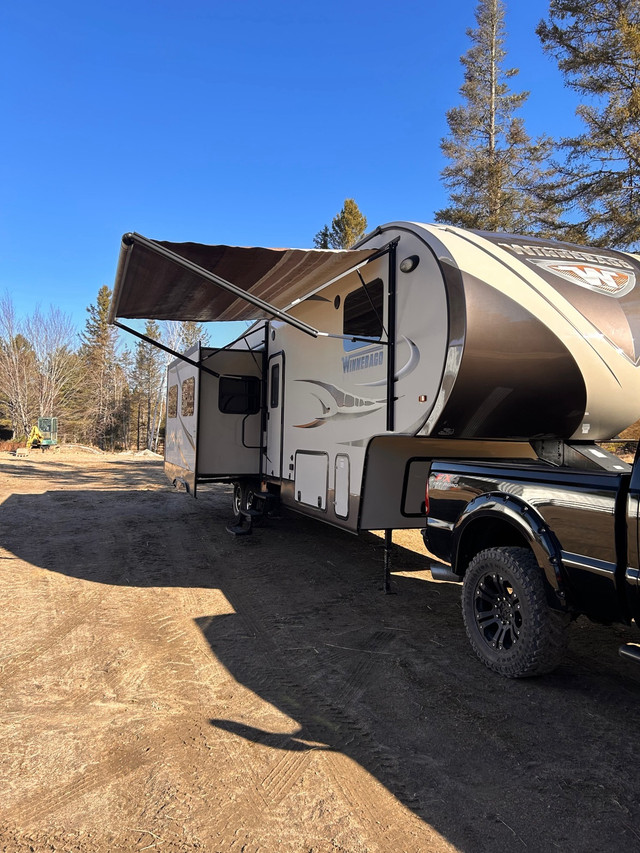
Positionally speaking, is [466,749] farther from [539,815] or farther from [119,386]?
[119,386]

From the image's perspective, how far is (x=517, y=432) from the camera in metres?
4.68

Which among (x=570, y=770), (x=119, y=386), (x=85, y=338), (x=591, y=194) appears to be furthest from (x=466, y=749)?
(x=85, y=338)

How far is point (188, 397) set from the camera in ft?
29.7

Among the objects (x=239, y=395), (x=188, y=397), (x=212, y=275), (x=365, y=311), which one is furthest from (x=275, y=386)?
(x=212, y=275)

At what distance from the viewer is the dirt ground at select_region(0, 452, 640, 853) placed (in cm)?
232

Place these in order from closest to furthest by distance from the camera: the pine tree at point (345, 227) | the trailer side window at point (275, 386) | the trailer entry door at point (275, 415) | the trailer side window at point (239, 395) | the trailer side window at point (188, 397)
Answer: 1. the trailer entry door at point (275, 415)
2. the trailer side window at point (275, 386)
3. the trailer side window at point (239, 395)
4. the trailer side window at point (188, 397)
5. the pine tree at point (345, 227)

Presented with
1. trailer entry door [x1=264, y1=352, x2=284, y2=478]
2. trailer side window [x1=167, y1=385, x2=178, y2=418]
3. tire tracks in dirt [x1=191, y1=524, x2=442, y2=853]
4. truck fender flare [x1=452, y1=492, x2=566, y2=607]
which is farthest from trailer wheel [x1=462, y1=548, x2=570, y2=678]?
trailer side window [x1=167, y1=385, x2=178, y2=418]

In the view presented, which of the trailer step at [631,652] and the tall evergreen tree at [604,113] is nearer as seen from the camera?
the trailer step at [631,652]

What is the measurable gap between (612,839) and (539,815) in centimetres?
27

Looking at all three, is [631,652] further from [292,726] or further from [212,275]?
[212,275]

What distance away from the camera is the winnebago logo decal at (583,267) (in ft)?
15.2

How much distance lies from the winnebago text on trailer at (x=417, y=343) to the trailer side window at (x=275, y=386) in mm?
678

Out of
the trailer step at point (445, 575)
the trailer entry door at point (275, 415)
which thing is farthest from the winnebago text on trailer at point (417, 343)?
the trailer step at point (445, 575)

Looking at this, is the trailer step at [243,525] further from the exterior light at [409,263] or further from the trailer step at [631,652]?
the trailer step at [631,652]
